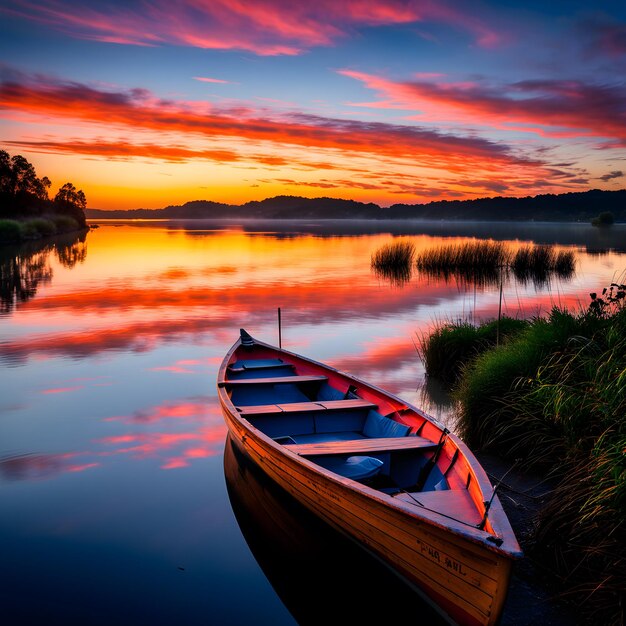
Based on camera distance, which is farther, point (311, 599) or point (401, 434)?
point (401, 434)

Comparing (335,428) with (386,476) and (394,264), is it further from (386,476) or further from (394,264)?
(394,264)

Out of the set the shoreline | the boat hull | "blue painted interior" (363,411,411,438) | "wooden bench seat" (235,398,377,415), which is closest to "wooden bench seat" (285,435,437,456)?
the boat hull

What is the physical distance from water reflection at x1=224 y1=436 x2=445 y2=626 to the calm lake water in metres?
0.02

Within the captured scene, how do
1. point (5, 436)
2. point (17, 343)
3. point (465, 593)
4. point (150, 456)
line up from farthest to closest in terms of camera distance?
point (17, 343)
point (5, 436)
point (150, 456)
point (465, 593)

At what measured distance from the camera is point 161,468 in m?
8.14

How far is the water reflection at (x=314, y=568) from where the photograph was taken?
5238mm

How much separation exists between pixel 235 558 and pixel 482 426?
363cm

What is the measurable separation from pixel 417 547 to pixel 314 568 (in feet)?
6.14

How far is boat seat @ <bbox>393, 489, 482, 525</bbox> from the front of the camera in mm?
4695

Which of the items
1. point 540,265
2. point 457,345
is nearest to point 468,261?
point 540,265

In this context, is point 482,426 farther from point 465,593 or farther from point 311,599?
point 465,593

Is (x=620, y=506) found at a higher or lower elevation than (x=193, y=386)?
higher

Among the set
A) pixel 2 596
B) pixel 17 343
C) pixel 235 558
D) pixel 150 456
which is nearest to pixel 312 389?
pixel 150 456

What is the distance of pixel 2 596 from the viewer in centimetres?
534
